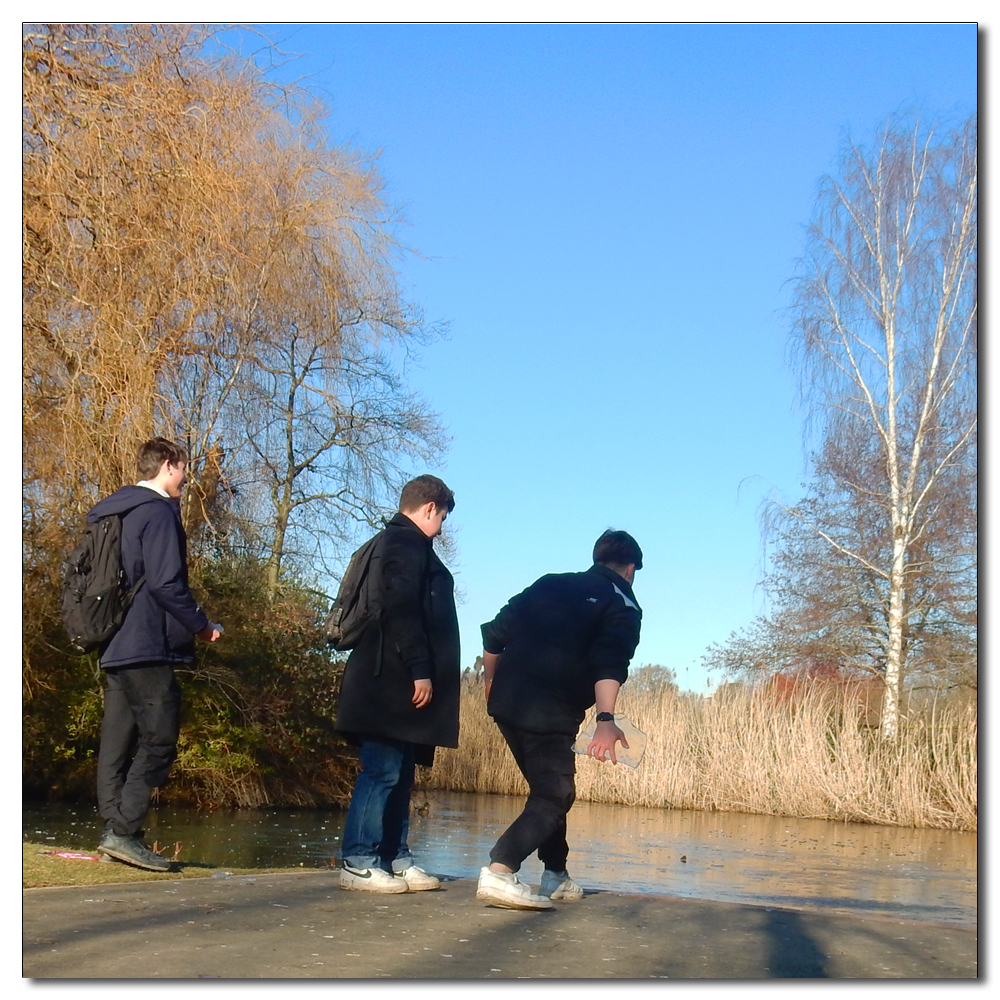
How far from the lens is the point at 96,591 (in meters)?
4.36

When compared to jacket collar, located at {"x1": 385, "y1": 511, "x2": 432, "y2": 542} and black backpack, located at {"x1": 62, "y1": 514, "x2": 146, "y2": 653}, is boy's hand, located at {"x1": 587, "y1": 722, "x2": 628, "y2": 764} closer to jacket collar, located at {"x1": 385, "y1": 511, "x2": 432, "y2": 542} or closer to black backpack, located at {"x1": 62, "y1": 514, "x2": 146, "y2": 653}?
jacket collar, located at {"x1": 385, "y1": 511, "x2": 432, "y2": 542}

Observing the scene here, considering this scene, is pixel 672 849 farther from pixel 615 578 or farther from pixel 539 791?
pixel 615 578

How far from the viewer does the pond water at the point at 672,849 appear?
7617 millimetres

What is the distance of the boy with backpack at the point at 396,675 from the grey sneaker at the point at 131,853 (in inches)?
27.2

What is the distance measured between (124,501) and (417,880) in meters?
1.73

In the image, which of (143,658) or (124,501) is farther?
(124,501)

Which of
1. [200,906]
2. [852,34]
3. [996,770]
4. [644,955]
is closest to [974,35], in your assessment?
[852,34]

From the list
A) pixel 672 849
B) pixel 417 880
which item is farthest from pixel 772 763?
pixel 417 880

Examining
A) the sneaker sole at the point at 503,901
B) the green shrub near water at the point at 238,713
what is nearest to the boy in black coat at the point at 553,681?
the sneaker sole at the point at 503,901

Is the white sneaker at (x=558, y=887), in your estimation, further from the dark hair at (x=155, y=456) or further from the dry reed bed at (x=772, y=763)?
the dry reed bed at (x=772, y=763)

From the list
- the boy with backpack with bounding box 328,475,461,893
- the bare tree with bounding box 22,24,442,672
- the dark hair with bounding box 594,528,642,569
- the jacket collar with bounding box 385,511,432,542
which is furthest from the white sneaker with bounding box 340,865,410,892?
the bare tree with bounding box 22,24,442,672

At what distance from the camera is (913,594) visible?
13602 mm

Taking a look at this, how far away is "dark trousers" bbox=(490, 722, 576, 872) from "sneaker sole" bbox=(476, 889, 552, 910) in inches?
4.1

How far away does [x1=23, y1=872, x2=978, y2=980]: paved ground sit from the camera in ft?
10.4
